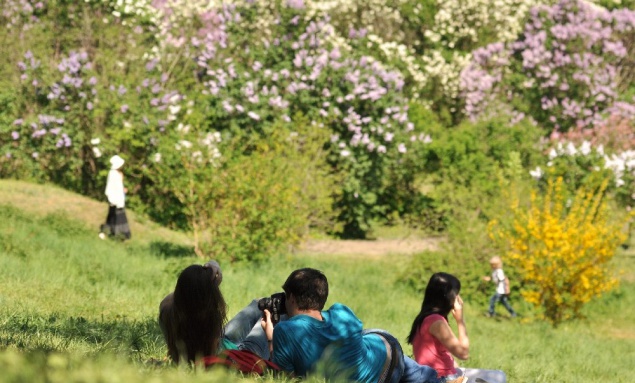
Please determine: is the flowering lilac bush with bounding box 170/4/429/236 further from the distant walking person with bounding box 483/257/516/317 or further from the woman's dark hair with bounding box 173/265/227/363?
the woman's dark hair with bounding box 173/265/227/363

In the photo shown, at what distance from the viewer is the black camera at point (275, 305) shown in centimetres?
644

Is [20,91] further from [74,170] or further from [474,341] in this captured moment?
[474,341]

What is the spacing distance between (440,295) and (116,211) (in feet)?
34.7

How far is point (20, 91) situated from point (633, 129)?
1389cm

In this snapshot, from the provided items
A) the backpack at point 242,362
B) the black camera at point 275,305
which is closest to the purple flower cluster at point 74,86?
the black camera at point 275,305

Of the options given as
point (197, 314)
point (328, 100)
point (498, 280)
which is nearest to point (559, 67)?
point (328, 100)

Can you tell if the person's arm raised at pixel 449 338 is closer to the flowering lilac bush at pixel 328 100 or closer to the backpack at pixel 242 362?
the backpack at pixel 242 362

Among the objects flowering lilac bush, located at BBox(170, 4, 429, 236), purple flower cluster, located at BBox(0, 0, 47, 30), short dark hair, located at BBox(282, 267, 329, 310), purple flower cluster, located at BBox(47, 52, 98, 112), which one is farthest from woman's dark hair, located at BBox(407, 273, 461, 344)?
purple flower cluster, located at BBox(0, 0, 47, 30)

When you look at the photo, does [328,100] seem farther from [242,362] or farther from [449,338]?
[242,362]

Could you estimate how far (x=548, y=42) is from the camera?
93.7 feet

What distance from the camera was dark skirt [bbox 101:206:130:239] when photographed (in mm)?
16922

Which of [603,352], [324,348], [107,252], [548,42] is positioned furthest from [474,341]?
[548,42]

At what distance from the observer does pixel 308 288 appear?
6.00m

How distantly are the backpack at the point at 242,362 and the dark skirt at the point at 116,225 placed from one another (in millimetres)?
11409
